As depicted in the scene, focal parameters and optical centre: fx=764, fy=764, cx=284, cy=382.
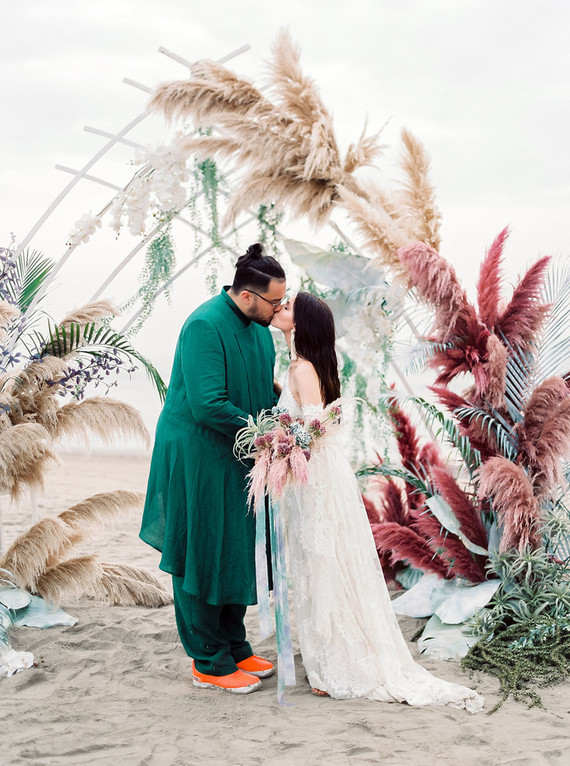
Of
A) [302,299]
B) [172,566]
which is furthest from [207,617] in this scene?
[302,299]

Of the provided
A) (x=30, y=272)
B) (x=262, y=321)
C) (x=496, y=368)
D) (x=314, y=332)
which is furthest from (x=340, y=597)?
(x=30, y=272)

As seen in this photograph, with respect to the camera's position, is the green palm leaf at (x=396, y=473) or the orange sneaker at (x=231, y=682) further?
the green palm leaf at (x=396, y=473)

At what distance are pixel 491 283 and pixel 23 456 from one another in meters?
2.76

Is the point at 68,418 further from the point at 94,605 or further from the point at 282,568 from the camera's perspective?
the point at 282,568

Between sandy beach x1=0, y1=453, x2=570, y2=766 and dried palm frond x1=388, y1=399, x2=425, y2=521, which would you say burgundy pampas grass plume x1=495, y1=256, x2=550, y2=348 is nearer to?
dried palm frond x1=388, y1=399, x2=425, y2=521

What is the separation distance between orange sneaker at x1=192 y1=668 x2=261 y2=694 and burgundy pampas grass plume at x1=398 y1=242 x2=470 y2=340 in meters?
2.02

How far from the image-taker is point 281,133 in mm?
4426

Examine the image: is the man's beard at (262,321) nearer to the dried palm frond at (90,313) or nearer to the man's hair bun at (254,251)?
the man's hair bun at (254,251)

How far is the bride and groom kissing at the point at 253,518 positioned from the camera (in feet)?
10.5

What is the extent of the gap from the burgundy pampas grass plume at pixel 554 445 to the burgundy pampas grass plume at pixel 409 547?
73 centimetres

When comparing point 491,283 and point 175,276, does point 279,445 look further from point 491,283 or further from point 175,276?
point 175,276

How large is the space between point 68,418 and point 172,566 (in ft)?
4.93

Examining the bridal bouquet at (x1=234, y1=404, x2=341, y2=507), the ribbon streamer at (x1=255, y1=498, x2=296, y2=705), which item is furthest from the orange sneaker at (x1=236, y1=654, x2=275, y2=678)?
the bridal bouquet at (x1=234, y1=404, x2=341, y2=507)

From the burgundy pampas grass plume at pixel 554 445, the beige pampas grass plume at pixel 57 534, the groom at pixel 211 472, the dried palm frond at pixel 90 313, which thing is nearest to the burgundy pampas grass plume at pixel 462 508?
the burgundy pampas grass plume at pixel 554 445
